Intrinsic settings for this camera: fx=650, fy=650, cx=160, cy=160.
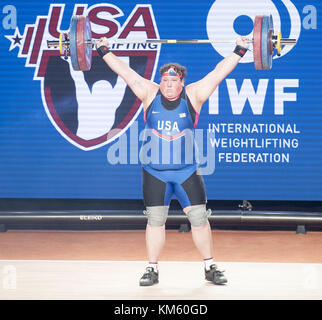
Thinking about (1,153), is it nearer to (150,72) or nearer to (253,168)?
(150,72)

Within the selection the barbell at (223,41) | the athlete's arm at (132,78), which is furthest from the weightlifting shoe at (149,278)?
the barbell at (223,41)

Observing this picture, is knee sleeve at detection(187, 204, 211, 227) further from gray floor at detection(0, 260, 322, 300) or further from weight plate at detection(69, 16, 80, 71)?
weight plate at detection(69, 16, 80, 71)

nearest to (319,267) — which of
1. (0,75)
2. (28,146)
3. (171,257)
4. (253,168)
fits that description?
(171,257)

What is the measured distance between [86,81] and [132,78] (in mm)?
2745

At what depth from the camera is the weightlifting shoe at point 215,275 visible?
13.8 ft

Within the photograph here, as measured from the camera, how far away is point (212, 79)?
4191 mm


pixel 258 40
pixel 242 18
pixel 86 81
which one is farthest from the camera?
pixel 86 81

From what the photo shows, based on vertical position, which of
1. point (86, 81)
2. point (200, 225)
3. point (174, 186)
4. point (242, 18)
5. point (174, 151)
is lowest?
point (200, 225)

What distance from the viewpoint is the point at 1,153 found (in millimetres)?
7027

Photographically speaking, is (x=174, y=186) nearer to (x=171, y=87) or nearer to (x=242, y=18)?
(x=171, y=87)

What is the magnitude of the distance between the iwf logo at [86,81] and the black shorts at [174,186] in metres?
2.70

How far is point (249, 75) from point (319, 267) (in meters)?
2.70

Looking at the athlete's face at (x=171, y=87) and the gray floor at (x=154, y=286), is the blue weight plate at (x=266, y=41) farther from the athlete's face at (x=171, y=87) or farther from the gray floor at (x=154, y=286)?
the gray floor at (x=154, y=286)

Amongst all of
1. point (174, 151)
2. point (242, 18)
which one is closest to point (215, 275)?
point (174, 151)
